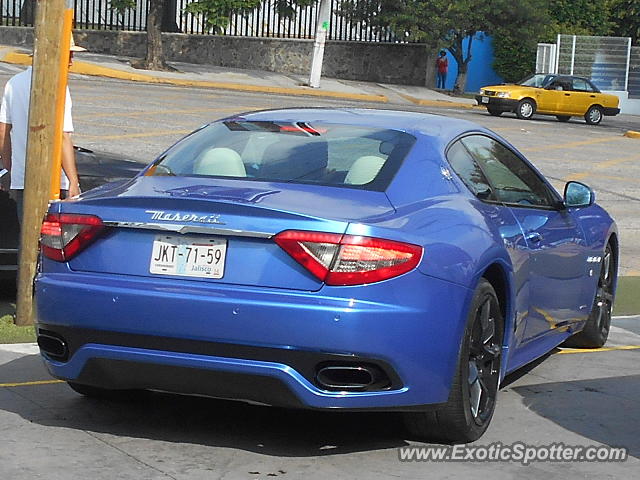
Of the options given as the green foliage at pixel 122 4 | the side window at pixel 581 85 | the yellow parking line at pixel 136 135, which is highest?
the green foliage at pixel 122 4

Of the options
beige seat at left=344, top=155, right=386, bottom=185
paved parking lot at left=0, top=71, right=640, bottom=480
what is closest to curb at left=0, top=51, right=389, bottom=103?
paved parking lot at left=0, top=71, right=640, bottom=480

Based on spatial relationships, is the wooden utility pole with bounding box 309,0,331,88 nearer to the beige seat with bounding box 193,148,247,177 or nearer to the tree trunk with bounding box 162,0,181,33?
the tree trunk with bounding box 162,0,181,33

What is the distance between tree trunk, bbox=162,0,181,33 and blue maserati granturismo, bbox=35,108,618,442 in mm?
36157

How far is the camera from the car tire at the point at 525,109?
35.8 metres

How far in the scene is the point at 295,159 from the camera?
19.7 ft

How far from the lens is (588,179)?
1989 cm

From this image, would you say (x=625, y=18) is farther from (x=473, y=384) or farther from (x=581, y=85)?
(x=473, y=384)

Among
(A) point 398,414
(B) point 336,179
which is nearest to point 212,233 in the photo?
(B) point 336,179

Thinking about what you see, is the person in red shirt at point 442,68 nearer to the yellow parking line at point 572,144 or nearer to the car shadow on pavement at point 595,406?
the yellow parking line at point 572,144

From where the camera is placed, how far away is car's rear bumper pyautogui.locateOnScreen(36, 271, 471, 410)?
5074 mm

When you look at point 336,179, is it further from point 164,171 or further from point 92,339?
point 92,339

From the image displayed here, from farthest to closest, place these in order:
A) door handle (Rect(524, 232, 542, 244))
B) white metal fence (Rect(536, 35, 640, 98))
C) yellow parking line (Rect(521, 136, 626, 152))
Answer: white metal fence (Rect(536, 35, 640, 98))
yellow parking line (Rect(521, 136, 626, 152))
door handle (Rect(524, 232, 542, 244))
